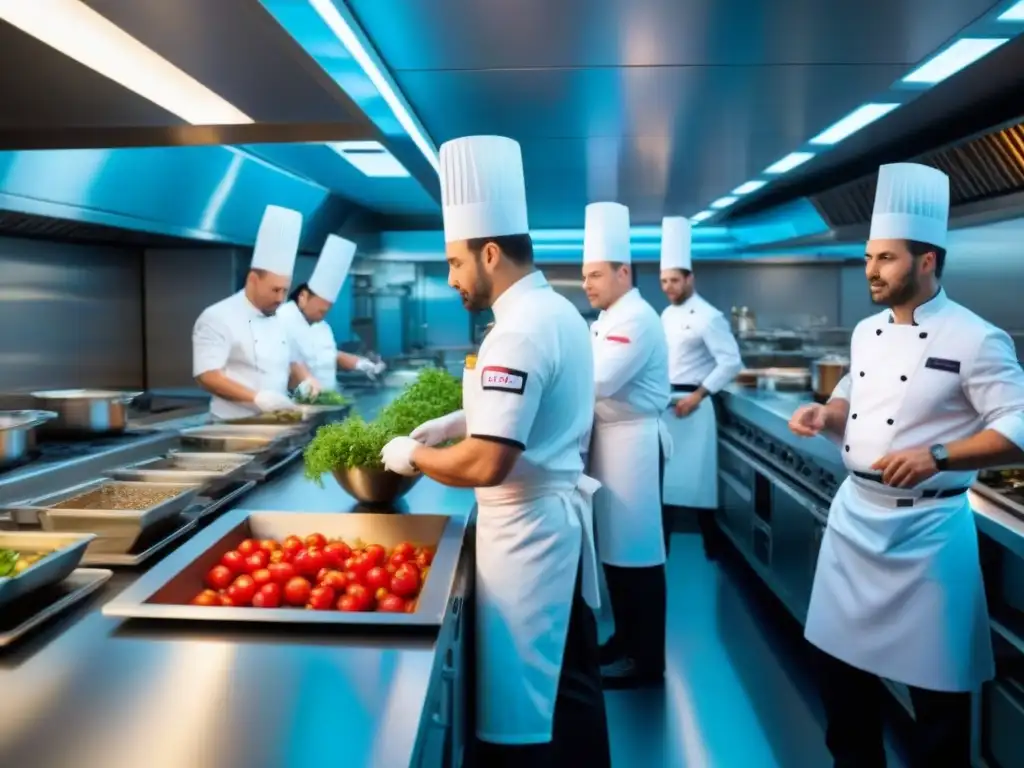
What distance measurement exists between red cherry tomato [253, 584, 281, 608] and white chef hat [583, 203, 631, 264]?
2253 millimetres

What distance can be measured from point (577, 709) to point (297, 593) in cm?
77

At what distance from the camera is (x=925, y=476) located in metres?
1.96

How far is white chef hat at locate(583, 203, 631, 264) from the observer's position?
3449mm

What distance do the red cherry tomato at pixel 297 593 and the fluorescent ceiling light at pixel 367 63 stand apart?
42.6 inches

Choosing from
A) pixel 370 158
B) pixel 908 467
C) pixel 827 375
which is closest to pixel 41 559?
pixel 908 467

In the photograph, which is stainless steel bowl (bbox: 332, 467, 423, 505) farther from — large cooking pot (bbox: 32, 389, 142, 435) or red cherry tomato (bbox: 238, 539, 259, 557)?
large cooking pot (bbox: 32, 389, 142, 435)

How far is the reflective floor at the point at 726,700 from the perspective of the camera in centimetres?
259

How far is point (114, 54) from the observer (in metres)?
2.41

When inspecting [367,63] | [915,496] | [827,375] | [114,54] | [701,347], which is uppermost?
[114,54]

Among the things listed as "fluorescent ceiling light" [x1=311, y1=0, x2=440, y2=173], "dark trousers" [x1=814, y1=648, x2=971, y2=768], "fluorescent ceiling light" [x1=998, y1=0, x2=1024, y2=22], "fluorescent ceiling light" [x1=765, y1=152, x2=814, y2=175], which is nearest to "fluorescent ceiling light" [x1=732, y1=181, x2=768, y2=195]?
"fluorescent ceiling light" [x1=765, y1=152, x2=814, y2=175]

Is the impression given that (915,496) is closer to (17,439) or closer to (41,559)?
(41,559)

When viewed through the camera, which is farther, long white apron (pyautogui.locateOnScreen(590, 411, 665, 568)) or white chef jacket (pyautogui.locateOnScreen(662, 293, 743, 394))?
white chef jacket (pyautogui.locateOnScreen(662, 293, 743, 394))

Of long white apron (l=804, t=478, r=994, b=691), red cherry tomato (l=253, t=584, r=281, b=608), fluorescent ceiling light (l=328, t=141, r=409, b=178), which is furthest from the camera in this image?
fluorescent ceiling light (l=328, t=141, r=409, b=178)

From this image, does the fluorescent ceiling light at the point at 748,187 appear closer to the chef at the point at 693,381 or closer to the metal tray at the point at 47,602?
the chef at the point at 693,381
